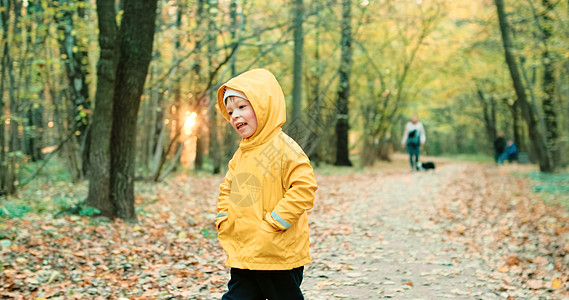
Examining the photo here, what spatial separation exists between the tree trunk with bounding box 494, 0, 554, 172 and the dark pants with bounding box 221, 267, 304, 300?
1302 cm

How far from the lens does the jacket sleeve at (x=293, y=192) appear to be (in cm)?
261

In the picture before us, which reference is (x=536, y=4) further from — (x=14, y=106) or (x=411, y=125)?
(x=14, y=106)

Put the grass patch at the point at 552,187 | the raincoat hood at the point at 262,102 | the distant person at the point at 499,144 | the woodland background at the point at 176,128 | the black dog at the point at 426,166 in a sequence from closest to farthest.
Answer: the raincoat hood at the point at 262,102
the woodland background at the point at 176,128
the grass patch at the point at 552,187
the black dog at the point at 426,166
the distant person at the point at 499,144

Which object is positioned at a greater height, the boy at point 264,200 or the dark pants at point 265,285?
the boy at point 264,200

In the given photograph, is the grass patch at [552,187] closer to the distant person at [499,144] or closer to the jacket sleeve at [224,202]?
the distant person at [499,144]

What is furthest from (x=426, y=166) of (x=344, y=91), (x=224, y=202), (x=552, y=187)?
(x=224, y=202)

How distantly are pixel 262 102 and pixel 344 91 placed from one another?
1885 cm

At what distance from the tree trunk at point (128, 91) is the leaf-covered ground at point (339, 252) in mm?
643

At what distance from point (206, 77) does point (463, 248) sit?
10200mm

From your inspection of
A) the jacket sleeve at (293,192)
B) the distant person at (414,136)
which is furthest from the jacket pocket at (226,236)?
the distant person at (414,136)

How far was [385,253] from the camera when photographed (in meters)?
6.88

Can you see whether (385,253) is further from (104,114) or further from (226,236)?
(104,114)

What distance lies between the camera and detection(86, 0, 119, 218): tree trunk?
7.32 m

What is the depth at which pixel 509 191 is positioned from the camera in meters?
13.1
